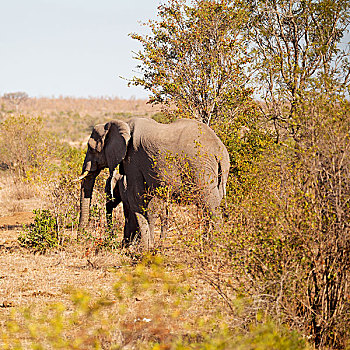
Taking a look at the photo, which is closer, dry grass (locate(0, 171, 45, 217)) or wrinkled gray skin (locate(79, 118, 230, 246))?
wrinkled gray skin (locate(79, 118, 230, 246))

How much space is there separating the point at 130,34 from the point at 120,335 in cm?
1148

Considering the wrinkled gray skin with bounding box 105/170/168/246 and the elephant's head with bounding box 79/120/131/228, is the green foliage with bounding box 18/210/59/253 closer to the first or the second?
the elephant's head with bounding box 79/120/131/228

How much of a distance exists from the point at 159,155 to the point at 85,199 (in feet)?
8.81

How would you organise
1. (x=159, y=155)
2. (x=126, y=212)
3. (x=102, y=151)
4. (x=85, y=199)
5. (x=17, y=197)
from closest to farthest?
(x=159, y=155) → (x=126, y=212) → (x=102, y=151) → (x=85, y=199) → (x=17, y=197)

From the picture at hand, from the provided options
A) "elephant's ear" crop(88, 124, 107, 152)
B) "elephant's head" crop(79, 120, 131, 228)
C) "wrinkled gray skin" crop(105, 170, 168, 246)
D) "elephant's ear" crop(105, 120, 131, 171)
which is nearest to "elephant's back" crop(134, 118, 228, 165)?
"elephant's ear" crop(105, 120, 131, 171)

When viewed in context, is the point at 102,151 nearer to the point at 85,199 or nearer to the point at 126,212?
the point at 85,199

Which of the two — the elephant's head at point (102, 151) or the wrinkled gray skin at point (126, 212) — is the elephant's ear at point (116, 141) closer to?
the elephant's head at point (102, 151)

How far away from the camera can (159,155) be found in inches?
376

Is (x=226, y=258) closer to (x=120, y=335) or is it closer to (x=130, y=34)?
(x=120, y=335)

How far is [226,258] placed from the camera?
5.63 m

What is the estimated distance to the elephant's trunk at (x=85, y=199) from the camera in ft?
36.8

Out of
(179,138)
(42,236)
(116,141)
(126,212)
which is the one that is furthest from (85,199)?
(179,138)

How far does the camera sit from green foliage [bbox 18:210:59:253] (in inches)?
395

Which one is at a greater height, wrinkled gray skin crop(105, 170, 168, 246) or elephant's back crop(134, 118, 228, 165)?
elephant's back crop(134, 118, 228, 165)
